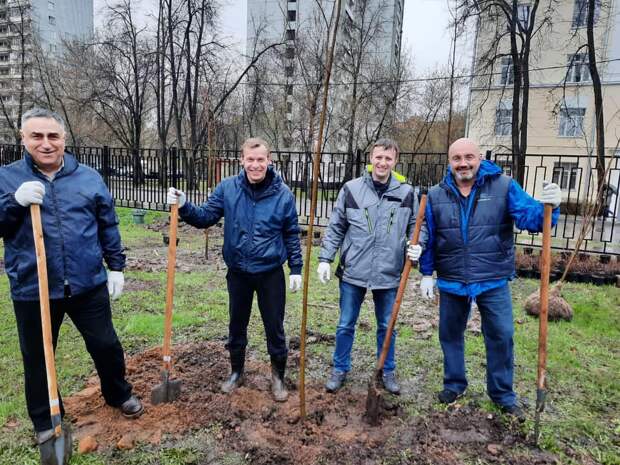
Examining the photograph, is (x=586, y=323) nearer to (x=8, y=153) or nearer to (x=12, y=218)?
(x=12, y=218)

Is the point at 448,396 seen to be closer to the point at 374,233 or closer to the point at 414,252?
the point at 414,252

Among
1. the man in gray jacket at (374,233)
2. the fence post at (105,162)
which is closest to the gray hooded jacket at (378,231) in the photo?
the man in gray jacket at (374,233)

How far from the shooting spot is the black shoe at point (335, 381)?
329 cm

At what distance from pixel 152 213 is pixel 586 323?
10.9m

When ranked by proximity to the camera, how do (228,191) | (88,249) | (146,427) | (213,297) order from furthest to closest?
(213,297)
(228,191)
(146,427)
(88,249)

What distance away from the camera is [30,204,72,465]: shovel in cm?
217

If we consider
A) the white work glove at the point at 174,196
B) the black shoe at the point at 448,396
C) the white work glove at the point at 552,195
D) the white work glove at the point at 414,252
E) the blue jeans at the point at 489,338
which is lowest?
the black shoe at the point at 448,396

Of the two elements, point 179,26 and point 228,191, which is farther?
point 179,26

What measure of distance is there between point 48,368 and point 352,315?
198cm

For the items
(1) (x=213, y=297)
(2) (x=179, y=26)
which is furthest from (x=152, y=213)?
(2) (x=179, y=26)

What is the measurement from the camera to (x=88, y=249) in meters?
2.41

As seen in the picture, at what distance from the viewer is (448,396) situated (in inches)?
124

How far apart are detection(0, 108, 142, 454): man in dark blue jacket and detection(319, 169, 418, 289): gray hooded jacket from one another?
1.65 meters

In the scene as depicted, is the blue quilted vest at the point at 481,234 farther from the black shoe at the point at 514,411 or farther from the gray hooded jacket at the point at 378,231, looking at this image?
the black shoe at the point at 514,411
